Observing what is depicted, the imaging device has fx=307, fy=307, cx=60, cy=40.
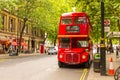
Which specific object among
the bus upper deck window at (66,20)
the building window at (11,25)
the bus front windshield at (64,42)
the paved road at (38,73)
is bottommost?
the paved road at (38,73)

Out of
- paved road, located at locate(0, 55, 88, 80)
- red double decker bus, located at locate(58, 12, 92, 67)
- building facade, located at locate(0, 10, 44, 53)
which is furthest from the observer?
building facade, located at locate(0, 10, 44, 53)

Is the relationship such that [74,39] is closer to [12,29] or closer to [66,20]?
[66,20]

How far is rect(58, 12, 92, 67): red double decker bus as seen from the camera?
25.0 metres

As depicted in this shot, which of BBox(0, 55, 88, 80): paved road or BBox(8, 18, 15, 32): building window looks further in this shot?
BBox(8, 18, 15, 32): building window

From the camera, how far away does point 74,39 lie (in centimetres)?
2544

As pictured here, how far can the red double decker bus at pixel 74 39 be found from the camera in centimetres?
2500

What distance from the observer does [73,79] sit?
17.0m

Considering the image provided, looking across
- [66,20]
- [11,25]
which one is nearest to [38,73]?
[66,20]

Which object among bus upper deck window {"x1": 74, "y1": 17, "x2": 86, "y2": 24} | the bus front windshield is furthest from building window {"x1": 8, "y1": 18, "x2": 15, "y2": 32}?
bus upper deck window {"x1": 74, "y1": 17, "x2": 86, "y2": 24}

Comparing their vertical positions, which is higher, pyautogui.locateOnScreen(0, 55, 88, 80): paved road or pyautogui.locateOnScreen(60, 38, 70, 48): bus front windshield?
pyautogui.locateOnScreen(60, 38, 70, 48): bus front windshield

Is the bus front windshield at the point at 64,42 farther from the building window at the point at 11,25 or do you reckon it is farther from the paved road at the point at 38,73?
the building window at the point at 11,25

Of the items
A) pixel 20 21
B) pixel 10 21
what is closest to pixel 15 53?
pixel 10 21

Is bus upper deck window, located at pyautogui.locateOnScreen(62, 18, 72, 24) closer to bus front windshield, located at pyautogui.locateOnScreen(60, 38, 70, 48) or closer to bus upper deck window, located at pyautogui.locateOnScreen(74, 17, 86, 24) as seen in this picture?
bus upper deck window, located at pyautogui.locateOnScreen(74, 17, 86, 24)

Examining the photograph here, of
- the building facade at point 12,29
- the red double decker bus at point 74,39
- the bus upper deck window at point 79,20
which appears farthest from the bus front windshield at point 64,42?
the building facade at point 12,29
